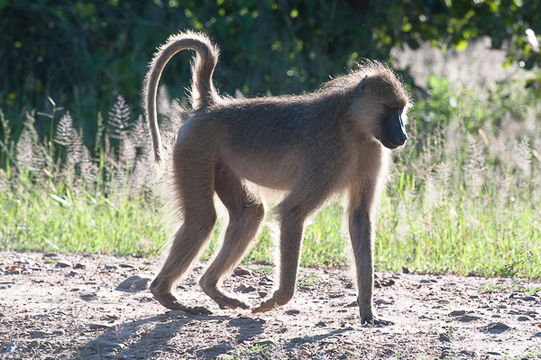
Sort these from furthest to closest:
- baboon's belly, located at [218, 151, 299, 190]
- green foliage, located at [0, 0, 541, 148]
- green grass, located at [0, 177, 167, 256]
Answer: green foliage, located at [0, 0, 541, 148]
green grass, located at [0, 177, 167, 256]
baboon's belly, located at [218, 151, 299, 190]

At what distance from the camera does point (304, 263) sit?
5609 mm

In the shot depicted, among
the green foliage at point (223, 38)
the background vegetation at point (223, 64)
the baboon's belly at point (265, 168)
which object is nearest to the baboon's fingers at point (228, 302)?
the baboon's belly at point (265, 168)

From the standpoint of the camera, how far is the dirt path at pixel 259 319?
3.74 m

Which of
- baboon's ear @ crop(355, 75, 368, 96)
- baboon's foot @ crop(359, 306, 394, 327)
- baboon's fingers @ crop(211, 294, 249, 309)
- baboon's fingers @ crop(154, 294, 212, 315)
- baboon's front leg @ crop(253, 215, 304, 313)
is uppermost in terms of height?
baboon's ear @ crop(355, 75, 368, 96)

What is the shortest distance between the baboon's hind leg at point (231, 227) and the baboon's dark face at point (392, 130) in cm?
93

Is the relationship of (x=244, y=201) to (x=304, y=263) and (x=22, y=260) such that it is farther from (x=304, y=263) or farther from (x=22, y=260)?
(x=22, y=260)

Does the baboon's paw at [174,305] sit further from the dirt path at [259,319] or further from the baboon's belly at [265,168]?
the baboon's belly at [265,168]

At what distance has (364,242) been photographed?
4375 millimetres

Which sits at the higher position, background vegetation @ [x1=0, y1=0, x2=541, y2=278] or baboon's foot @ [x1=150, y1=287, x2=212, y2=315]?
background vegetation @ [x1=0, y1=0, x2=541, y2=278]

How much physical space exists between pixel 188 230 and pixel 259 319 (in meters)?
0.67

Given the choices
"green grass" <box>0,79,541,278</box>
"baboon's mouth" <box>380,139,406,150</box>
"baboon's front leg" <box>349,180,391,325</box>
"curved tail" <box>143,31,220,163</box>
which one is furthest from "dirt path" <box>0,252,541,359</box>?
"curved tail" <box>143,31,220,163</box>

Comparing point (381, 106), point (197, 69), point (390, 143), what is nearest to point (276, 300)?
point (390, 143)

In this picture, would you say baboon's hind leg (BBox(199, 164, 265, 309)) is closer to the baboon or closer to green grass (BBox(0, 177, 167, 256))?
the baboon

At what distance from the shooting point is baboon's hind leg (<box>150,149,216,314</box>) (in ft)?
14.8
